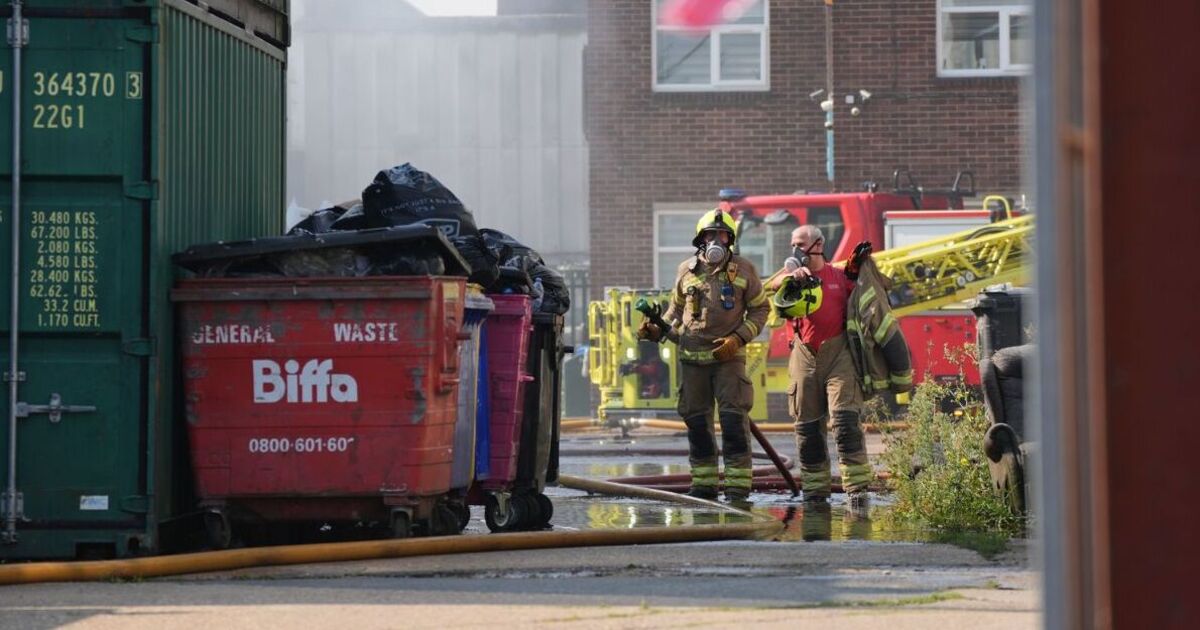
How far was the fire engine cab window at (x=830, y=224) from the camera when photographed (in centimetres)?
1981

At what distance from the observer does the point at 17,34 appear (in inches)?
306

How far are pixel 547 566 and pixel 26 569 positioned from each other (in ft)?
6.50

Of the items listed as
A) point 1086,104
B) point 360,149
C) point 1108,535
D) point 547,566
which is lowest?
point 547,566

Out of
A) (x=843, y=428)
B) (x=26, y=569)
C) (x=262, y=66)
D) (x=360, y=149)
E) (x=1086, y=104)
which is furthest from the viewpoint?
(x=360, y=149)

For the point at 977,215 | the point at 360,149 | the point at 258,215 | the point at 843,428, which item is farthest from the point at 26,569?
the point at 360,149

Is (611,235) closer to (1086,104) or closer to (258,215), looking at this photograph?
(258,215)

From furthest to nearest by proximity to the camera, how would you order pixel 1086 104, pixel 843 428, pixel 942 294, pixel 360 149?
pixel 360 149, pixel 942 294, pixel 843 428, pixel 1086 104

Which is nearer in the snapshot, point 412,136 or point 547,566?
point 547,566

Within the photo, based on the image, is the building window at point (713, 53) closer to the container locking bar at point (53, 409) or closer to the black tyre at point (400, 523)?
the black tyre at point (400, 523)

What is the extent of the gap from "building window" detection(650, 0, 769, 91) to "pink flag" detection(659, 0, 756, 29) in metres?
0.06

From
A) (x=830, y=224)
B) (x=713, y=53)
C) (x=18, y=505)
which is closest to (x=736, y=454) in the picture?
(x=18, y=505)

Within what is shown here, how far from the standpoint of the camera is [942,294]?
17.5 meters

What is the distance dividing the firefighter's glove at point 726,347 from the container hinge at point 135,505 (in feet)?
14.6

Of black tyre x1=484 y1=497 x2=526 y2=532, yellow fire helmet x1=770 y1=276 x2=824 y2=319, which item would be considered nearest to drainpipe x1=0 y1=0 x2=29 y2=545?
black tyre x1=484 y1=497 x2=526 y2=532
